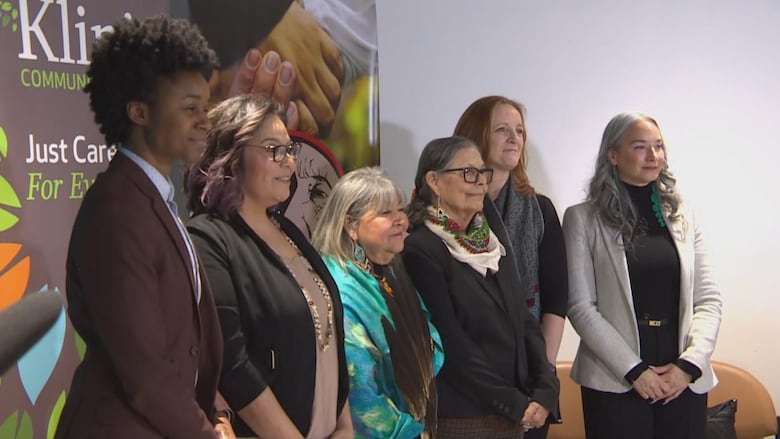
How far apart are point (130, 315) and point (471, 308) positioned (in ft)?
4.30

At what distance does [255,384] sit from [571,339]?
7.74ft

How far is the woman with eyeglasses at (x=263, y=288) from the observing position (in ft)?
5.76

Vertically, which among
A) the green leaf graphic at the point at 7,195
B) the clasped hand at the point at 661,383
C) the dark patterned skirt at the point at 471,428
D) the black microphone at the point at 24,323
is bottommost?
the dark patterned skirt at the point at 471,428

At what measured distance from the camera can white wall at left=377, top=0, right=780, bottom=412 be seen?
3.61 m

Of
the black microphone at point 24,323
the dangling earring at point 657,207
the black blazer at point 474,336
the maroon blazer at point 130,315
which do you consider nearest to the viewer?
the black microphone at point 24,323

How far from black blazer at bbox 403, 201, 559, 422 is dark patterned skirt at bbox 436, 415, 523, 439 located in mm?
21

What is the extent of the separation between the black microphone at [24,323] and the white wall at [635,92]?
11.1 ft

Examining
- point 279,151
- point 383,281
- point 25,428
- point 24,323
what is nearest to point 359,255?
point 383,281

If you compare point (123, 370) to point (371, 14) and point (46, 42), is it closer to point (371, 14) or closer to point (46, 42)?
point (46, 42)

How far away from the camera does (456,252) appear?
242 centimetres

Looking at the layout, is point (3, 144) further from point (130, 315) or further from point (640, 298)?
point (640, 298)

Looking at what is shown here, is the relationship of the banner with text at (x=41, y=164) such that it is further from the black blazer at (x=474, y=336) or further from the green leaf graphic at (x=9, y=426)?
the black blazer at (x=474, y=336)

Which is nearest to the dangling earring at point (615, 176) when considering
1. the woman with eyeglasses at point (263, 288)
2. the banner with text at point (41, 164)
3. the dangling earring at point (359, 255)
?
the dangling earring at point (359, 255)

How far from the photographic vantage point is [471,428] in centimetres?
237
